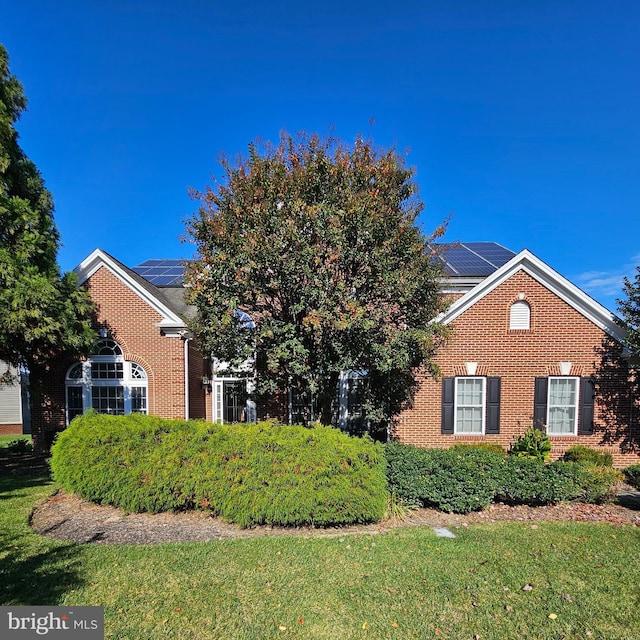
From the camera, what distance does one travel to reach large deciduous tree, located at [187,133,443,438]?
643 centimetres

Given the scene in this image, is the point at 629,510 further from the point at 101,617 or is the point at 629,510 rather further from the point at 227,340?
the point at 101,617

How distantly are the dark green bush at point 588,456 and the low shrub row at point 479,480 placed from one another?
3.23 m

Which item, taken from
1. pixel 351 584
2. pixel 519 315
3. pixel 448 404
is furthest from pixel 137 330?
pixel 519 315

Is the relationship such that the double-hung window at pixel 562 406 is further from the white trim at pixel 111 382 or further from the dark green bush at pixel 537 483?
the white trim at pixel 111 382

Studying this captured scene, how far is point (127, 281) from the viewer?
1223 cm

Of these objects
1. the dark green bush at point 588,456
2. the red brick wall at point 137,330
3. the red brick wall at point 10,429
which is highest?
the red brick wall at point 137,330

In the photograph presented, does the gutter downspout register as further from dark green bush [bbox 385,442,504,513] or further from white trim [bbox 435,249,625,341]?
white trim [bbox 435,249,625,341]

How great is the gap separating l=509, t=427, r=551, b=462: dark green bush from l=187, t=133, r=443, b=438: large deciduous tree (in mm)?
5091

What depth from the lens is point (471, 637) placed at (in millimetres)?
3535

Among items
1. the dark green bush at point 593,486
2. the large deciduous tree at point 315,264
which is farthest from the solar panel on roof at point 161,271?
the dark green bush at point 593,486

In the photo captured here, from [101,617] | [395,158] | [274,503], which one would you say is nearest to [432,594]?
[274,503]

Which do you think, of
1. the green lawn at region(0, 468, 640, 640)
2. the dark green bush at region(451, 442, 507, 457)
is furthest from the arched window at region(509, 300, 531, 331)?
the green lawn at region(0, 468, 640, 640)

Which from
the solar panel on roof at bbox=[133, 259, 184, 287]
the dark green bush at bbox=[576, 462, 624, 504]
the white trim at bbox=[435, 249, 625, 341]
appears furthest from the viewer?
the solar panel on roof at bbox=[133, 259, 184, 287]

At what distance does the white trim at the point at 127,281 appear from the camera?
1208 centimetres
